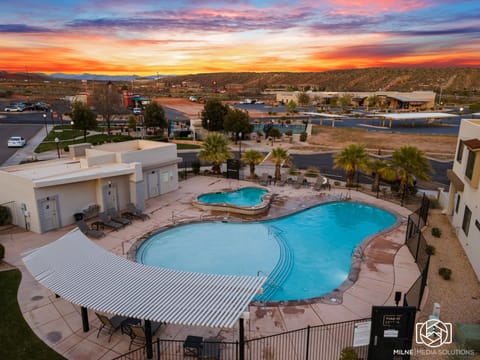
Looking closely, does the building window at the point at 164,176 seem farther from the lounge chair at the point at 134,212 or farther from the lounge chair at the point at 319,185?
the lounge chair at the point at 319,185

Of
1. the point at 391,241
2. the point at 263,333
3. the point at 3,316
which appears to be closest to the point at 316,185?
the point at 391,241

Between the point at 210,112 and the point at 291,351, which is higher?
the point at 210,112

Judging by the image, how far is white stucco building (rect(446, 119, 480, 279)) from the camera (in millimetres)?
17266

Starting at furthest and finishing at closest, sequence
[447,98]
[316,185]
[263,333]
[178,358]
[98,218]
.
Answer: [447,98] < [316,185] < [98,218] < [263,333] < [178,358]

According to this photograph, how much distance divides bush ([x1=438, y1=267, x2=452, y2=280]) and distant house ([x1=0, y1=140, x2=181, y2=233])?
59.7 ft

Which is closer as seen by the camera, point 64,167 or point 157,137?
point 64,167

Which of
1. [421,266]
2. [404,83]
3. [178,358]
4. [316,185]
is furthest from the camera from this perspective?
[404,83]

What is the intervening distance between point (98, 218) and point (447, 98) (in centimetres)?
15809

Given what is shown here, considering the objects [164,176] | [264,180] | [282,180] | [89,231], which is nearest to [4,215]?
[89,231]

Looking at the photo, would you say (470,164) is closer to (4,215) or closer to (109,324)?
(109,324)

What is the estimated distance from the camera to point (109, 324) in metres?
11.7

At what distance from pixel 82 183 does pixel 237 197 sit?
11.6 metres

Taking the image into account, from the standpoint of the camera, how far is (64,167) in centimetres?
2380

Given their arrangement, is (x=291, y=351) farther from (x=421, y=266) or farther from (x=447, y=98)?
(x=447, y=98)
